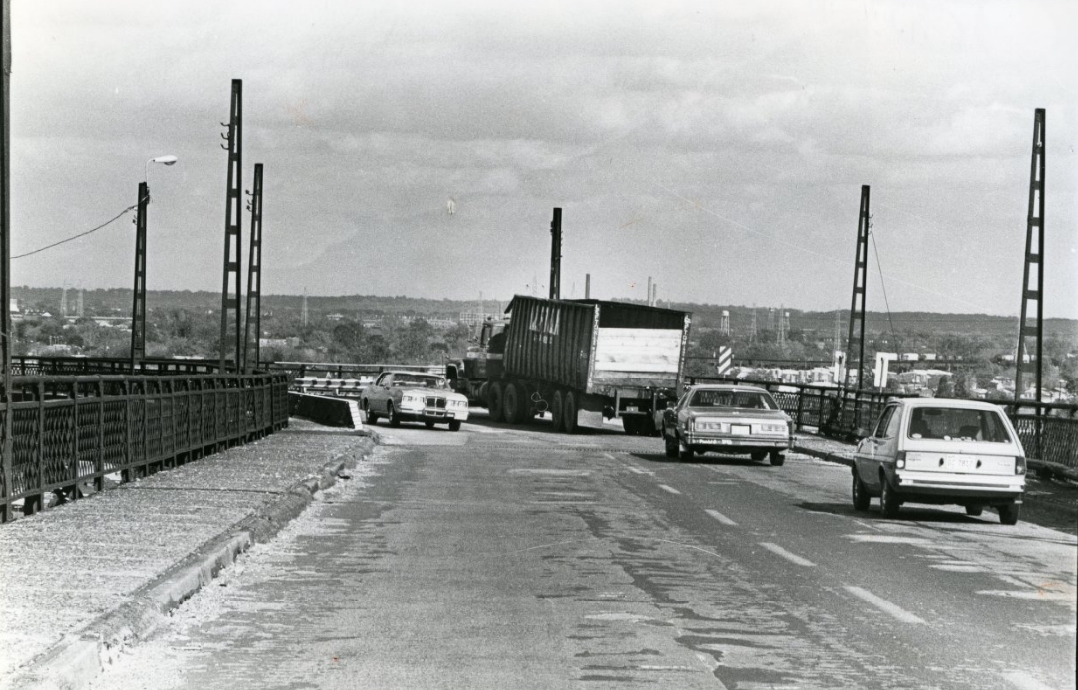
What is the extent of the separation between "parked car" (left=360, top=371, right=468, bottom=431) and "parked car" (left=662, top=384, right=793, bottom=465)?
40.6 ft

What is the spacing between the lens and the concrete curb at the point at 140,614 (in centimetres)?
705

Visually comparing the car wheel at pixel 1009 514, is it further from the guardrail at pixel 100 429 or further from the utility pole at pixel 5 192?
the utility pole at pixel 5 192

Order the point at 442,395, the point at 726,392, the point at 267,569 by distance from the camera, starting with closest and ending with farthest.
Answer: the point at 267,569 < the point at 726,392 < the point at 442,395

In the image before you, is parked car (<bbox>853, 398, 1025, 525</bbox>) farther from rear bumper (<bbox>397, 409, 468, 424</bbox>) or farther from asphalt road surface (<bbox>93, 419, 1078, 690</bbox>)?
rear bumper (<bbox>397, 409, 468, 424</bbox>)

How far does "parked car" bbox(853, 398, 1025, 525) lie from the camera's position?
53.6 ft

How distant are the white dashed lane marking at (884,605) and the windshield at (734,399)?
54.4ft

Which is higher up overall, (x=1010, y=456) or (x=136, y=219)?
(x=136, y=219)

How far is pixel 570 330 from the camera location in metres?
39.1

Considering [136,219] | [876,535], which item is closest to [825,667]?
[876,535]

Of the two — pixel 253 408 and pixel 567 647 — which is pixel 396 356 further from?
pixel 567 647

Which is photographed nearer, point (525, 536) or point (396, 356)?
point (525, 536)

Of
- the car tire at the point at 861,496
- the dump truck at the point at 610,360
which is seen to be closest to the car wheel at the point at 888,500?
A: the car tire at the point at 861,496

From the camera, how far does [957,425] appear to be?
16969 mm

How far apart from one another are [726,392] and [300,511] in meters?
13.3
